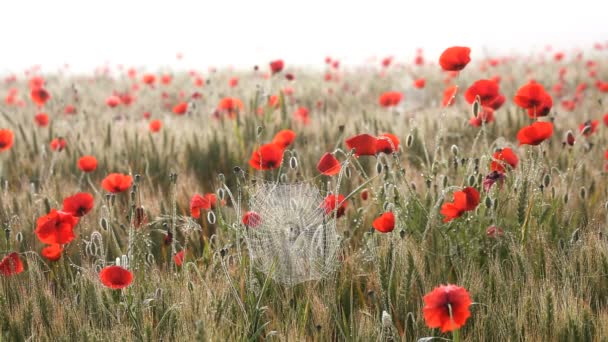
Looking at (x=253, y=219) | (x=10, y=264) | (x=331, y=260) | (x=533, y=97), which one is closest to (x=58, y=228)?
(x=10, y=264)

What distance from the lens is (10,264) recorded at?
1873 mm

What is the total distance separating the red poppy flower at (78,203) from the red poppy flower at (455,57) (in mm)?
1206

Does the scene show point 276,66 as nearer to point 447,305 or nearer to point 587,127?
point 587,127

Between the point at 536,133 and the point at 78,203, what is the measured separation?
4.41ft

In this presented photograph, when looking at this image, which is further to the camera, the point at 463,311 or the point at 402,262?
the point at 402,262

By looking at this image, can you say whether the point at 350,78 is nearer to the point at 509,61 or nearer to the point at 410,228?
the point at 509,61

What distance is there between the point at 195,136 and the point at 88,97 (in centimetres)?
440

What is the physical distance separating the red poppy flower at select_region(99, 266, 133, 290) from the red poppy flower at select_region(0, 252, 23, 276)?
49cm

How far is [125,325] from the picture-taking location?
170 centimetres

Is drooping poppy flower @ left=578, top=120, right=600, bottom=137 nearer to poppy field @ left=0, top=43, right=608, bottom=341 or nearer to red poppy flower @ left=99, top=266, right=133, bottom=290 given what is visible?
poppy field @ left=0, top=43, right=608, bottom=341

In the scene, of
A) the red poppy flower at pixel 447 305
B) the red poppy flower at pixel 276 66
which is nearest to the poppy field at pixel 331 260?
the red poppy flower at pixel 447 305

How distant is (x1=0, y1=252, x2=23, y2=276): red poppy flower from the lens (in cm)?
187

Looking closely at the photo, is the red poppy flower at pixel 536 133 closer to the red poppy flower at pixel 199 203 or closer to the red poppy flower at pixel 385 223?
the red poppy flower at pixel 385 223

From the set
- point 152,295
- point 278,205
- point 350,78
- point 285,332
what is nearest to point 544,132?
point 278,205
